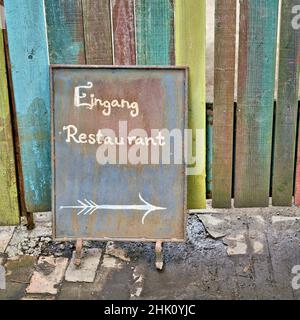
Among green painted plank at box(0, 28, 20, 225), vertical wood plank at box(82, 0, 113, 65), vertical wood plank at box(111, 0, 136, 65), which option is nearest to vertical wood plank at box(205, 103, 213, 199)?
vertical wood plank at box(111, 0, 136, 65)

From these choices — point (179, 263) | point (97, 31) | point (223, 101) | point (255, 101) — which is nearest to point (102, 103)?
point (97, 31)

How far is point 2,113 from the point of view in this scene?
375cm

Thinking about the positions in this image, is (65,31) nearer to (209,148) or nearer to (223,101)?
(223,101)

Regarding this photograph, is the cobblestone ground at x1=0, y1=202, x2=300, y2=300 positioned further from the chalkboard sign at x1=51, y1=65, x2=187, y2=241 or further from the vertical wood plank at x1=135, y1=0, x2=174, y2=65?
the vertical wood plank at x1=135, y1=0, x2=174, y2=65

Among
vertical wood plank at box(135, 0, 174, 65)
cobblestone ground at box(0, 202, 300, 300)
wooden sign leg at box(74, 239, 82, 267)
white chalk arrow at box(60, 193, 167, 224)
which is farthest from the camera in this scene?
wooden sign leg at box(74, 239, 82, 267)

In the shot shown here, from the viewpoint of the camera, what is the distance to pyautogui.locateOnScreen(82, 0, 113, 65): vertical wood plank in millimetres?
3469

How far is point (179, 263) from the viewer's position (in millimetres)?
3799

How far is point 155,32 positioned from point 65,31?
55cm

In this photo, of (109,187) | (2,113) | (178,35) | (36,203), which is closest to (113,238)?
(109,187)

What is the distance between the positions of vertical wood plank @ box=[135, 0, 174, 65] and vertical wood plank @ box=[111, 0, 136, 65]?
36 mm

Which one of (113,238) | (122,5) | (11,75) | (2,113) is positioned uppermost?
(122,5)
